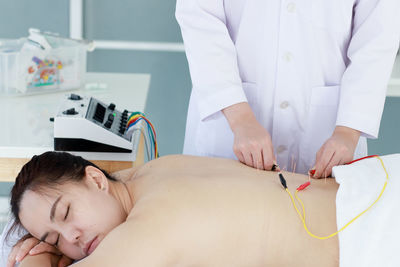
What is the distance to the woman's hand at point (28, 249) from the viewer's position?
1.40 meters

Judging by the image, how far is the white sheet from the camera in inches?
47.5

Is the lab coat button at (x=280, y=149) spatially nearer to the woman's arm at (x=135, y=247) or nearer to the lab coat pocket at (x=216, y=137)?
the lab coat pocket at (x=216, y=137)

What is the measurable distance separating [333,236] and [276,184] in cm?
19

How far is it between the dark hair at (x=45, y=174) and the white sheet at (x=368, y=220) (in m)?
0.67

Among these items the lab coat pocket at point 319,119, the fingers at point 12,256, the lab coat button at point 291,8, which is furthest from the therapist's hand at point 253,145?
the fingers at point 12,256

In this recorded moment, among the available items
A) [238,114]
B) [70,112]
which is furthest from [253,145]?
[70,112]

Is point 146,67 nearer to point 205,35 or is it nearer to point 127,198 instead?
point 205,35

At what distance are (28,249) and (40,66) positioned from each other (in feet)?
3.36

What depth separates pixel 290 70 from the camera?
163cm

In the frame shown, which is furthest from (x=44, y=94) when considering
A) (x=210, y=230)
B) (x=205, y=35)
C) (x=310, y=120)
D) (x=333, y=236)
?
(x=333, y=236)

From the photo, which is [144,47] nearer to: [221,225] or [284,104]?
[284,104]

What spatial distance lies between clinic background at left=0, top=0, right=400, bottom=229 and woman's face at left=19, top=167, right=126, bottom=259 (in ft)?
6.18

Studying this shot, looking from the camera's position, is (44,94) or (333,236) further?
(44,94)

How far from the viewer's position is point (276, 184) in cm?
136
